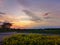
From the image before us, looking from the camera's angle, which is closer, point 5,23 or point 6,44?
point 6,44

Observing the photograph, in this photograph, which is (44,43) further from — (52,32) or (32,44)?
(52,32)

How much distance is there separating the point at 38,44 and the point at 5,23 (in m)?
5.94

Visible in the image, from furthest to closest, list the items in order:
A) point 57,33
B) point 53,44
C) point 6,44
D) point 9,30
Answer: point 9,30, point 57,33, point 6,44, point 53,44

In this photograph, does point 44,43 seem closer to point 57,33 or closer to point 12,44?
point 12,44

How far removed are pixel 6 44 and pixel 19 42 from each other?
98 centimetres

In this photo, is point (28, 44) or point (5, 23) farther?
point (5, 23)

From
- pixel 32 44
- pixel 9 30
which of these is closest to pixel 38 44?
pixel 32 44

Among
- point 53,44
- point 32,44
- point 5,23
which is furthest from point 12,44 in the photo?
point 5,23

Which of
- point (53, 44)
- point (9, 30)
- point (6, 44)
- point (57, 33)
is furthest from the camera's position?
point (9, 30)

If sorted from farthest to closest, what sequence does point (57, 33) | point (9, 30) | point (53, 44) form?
point (9, 30) < point (57, 33) < point (53, 44)

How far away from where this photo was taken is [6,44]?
12.0 m

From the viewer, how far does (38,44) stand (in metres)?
11.2

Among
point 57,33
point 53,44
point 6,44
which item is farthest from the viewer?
point 57,33

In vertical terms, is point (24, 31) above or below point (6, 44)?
above
